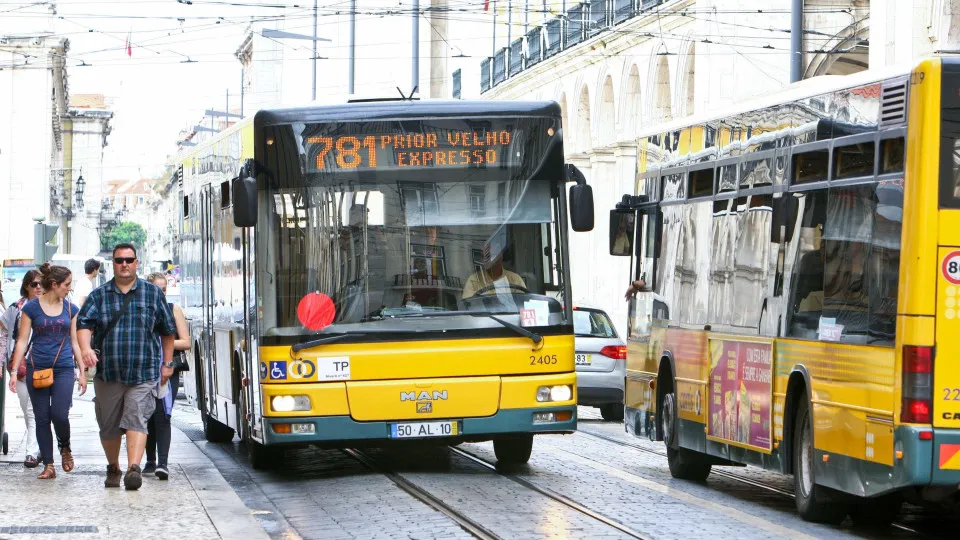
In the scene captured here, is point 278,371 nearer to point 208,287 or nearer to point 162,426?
point 162,426

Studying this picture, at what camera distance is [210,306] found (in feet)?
60.1

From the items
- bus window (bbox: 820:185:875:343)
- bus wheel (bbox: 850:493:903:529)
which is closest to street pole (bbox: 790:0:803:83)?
bus wheel (bbox: 850:493:903:529)

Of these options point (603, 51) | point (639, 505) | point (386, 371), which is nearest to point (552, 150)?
point (386, 371)

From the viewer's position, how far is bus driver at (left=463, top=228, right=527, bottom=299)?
45.8ft

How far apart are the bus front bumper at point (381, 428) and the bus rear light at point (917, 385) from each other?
4.70 meters

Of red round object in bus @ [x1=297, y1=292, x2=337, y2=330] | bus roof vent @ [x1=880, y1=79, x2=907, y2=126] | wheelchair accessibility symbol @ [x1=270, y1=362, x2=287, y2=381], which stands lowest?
wheelchair accessibility symbol @ [x1=270, y1=362, x2=287, y2=381]

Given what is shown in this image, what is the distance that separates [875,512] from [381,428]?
3.93 meters

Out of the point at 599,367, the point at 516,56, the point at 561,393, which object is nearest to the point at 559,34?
the point at 516,56

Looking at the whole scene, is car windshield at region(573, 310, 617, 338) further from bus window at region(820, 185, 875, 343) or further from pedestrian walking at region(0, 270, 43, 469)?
bus window at region(820, 185, 875, 343)

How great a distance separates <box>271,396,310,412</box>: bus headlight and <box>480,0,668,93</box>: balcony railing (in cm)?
2467

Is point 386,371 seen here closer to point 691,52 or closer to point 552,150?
point 552,150

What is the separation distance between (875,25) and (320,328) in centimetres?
1592

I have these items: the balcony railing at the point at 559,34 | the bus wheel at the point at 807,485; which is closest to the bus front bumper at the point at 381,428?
the bus wheel at the point at 807,485

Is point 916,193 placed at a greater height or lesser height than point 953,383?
greater
